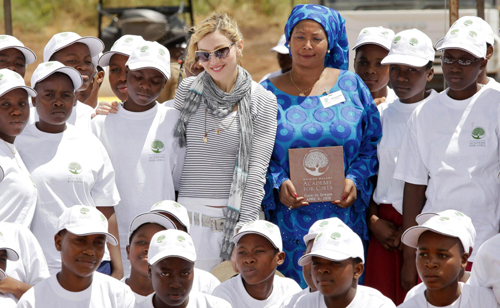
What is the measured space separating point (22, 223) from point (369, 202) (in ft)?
7.74

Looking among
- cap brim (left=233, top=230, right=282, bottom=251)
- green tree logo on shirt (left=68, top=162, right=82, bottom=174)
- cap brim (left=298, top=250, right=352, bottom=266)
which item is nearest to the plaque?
cap brim (left=233, top=230, right=282, bottom=251)

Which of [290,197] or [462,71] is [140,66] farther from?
[462,71]

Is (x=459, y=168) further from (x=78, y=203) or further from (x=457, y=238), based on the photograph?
(x=78, y=203)

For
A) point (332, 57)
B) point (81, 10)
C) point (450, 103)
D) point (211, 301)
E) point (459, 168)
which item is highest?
point (81, 10)

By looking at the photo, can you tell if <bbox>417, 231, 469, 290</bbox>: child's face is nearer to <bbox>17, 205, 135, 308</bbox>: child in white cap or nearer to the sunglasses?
<bbox>17, 205, 135, 308</bbox>: child in white cap

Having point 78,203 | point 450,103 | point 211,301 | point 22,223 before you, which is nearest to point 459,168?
point 450,103

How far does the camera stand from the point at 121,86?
5.93 m

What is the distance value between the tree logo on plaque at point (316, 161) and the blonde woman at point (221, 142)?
0.28 meters

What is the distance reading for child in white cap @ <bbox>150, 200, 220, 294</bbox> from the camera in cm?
461

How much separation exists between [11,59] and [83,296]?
2.13m

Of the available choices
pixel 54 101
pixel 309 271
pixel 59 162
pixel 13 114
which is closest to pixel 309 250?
pixel 309 271

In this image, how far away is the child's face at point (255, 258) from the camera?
462cm

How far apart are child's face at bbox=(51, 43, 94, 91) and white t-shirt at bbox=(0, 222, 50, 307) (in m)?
1.58

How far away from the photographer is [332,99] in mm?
5250
